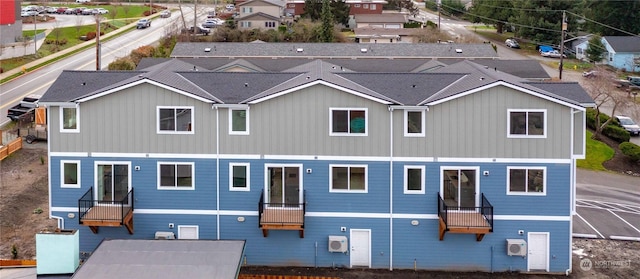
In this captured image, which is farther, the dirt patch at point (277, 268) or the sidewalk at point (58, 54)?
the sidewalk at point (58, 54)

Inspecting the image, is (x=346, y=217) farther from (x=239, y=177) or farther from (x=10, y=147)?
(x=10, y=147)

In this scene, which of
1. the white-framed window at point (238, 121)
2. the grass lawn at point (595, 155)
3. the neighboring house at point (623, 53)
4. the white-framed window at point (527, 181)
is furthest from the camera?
the neighboring house at point (623, 53)

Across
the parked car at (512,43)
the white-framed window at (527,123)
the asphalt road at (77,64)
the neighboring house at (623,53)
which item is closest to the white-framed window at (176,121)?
the white-framed window at (527,123)

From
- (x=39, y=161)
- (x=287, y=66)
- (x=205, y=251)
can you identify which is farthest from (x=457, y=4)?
(x=205, y=251)

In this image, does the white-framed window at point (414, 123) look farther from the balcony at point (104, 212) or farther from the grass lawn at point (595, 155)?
the grass lawn at point (595, 155)

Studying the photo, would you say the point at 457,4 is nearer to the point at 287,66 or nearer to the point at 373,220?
the point at 287,66

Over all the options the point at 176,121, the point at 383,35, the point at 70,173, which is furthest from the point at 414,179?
the point at 383,35

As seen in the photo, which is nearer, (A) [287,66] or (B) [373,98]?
(B) [373,98]
